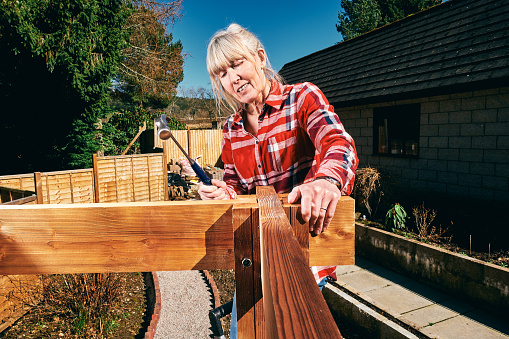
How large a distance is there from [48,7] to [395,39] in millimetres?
10496

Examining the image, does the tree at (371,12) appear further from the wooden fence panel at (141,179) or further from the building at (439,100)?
the wooden fence panel at (141,179)

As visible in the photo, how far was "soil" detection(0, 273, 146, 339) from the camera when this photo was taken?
12.3 ft

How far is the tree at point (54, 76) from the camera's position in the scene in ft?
28.8

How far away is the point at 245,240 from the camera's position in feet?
2.81

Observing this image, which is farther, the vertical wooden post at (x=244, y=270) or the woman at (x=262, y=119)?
the woman at (x=262, y=119)

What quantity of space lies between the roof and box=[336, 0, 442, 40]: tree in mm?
14978

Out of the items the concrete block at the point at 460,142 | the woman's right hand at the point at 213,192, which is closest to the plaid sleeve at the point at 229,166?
the woman's right hand at the point at 213,192

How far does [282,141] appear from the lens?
5.62 feet

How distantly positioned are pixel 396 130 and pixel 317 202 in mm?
7766

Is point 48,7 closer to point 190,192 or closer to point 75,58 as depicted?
point 75,58


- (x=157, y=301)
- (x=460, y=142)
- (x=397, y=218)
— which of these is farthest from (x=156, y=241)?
(x=460, y=142)

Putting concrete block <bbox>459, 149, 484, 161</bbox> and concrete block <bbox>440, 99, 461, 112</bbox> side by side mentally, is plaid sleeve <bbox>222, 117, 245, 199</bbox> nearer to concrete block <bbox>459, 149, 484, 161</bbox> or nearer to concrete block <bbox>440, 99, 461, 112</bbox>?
concrete block <bbox>459, 149, 484, 161</bbox>

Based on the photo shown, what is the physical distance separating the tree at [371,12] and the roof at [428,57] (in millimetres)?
14978

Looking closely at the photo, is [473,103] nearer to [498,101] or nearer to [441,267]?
[498,101]
